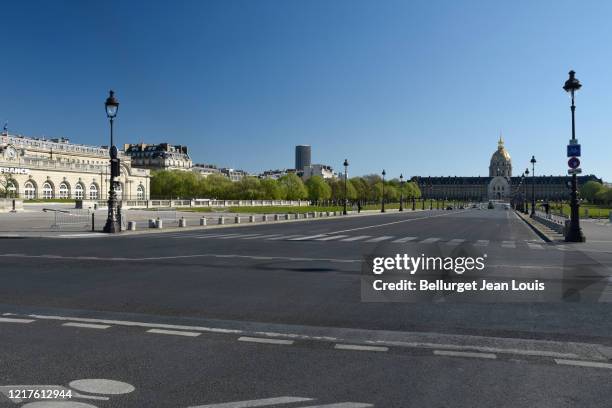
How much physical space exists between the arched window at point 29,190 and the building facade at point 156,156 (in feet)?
263

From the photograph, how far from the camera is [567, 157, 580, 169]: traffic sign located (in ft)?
80.0

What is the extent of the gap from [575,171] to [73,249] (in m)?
21.9

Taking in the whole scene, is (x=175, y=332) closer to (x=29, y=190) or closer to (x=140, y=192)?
(x=29, y=190)

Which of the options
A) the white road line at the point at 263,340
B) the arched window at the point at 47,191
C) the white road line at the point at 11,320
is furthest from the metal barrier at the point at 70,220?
the arched window at the point at 47,191

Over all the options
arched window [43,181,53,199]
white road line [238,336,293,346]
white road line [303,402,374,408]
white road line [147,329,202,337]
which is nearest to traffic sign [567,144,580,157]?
white road line [238,336,293,346]

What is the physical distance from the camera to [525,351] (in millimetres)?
6824

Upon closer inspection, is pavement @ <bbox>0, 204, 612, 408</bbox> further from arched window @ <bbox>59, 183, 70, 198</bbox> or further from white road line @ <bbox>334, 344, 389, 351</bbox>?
arched window @ <bbox>59, 183, 70, 198</bbox>

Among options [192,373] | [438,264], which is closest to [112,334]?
[192,373]

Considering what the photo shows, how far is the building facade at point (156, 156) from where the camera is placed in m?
184

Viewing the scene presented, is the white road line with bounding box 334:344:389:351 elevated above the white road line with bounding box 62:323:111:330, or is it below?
below

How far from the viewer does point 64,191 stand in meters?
108

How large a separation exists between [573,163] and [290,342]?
21.6 meters

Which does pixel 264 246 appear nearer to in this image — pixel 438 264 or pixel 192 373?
pixel 438 264

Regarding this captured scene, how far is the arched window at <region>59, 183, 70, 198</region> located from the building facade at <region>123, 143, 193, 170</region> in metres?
71.6
